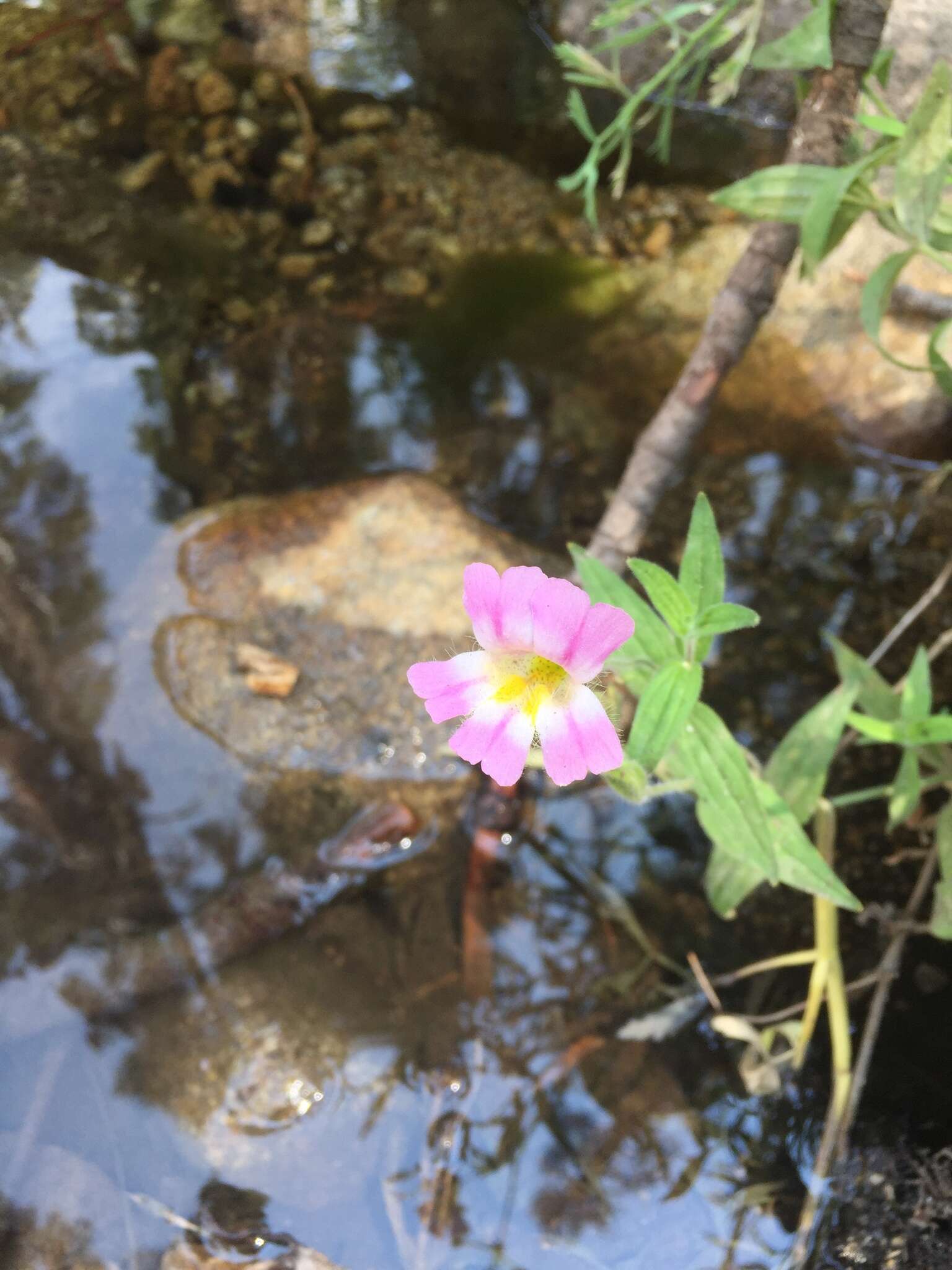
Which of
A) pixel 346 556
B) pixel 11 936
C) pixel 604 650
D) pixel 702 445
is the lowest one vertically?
pixel 11 936

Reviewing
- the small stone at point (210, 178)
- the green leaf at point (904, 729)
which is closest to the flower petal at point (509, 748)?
the green leaf at point (904, 729)

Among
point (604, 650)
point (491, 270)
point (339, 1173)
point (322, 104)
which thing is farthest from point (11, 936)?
point (322, 104)

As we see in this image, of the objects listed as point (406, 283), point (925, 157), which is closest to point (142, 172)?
point (406, 283)

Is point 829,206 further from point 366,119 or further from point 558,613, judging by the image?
point 366,119

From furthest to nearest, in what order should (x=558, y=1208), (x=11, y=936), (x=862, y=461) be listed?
(x=862, y=461), (x=11, y=936), (x=558, y=1208)

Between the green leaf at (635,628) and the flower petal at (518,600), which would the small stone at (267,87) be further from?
the flower petal at (518,600)

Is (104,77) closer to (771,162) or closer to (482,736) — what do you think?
(771,162)

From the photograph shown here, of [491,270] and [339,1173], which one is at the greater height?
[491,270]
